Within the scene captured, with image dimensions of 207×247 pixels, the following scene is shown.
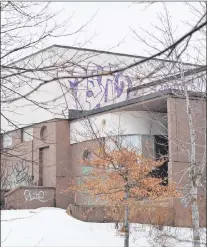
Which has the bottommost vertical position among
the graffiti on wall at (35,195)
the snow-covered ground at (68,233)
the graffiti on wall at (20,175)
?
the snow-covered ground at (68,233)

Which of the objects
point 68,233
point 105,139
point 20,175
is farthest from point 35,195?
point 105,139

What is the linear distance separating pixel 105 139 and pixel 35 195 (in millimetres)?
8725

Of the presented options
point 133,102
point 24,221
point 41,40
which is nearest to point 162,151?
point 133,102

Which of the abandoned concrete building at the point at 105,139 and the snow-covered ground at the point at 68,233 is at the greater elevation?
the abandoned concrete building at the point at 105,139

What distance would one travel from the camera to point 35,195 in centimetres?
2736

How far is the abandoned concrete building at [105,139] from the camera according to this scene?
19.9 metres

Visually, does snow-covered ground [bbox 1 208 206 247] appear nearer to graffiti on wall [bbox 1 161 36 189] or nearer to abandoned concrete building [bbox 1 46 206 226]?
abandoned concrete building [bbox 1 46 206 226]

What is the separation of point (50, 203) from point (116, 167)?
1198cm

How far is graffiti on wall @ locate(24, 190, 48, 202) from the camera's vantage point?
27.0m

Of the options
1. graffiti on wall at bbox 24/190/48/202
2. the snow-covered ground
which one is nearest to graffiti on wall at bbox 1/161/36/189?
graffiti on wall at bbox 24/190/48/202

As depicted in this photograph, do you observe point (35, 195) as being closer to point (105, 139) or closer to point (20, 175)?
point (20, 175)

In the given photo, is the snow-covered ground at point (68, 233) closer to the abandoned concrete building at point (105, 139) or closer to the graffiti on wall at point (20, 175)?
the abandoned concrete building at point (105, 139)

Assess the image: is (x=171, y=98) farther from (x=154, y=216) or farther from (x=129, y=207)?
(x=129, y=207)

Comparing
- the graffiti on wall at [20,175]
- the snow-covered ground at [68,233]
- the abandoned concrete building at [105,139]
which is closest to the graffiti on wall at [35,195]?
the abandoned concrete building at [105,139]
